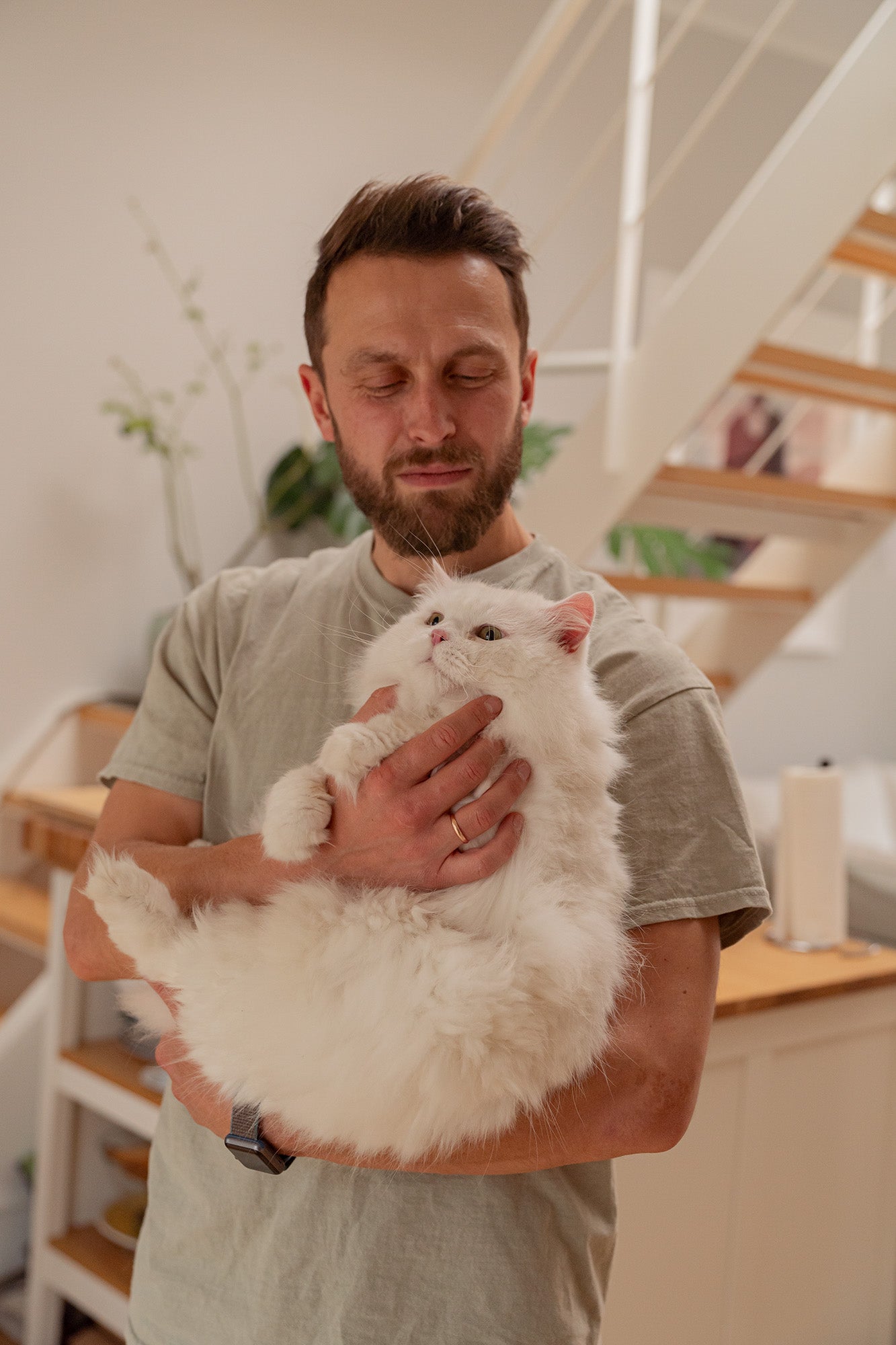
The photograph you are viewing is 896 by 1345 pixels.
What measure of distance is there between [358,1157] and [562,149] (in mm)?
3812

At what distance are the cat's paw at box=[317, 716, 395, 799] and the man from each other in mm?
18

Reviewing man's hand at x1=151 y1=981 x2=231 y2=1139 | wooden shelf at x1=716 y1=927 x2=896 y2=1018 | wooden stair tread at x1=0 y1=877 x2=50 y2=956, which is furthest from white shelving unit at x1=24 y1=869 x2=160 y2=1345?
man's hand at x1=151 y1=981 x2=231 y2=1139

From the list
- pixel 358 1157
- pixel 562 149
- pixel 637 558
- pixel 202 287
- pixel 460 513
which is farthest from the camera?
pixel 637 558

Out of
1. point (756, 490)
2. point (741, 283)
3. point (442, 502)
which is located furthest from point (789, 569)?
point (442, 502)

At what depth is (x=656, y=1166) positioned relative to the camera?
1.74 m

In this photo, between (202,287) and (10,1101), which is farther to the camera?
(202,287)

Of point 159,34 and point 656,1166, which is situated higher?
point 159,34

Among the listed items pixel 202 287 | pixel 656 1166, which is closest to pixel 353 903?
pixel 656 1166

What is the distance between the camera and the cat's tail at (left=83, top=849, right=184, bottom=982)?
1.01m

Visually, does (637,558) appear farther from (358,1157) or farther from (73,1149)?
(358,1157)

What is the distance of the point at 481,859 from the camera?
948 mm

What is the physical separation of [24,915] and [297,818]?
2046 millimetres

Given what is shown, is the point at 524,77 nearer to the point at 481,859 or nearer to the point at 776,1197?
the point at 481,859

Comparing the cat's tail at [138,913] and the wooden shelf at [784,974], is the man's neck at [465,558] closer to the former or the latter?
the cat's tail at [138,913]
